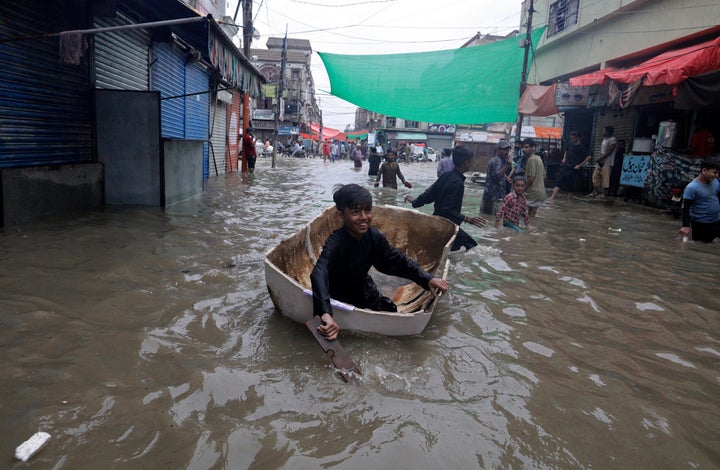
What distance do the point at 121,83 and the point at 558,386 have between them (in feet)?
29.8

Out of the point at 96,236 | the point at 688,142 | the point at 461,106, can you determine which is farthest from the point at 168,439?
the point at 688,142

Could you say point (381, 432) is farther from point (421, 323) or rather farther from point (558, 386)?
point (558, 386)

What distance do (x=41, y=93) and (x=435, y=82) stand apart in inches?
351

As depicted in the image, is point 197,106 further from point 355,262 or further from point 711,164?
point 711,164

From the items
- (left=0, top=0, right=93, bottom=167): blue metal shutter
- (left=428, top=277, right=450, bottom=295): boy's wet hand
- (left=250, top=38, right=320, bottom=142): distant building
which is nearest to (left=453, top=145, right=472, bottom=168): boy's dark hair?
(left=428, top=277, right=450, bottom=295): boy's wet hand

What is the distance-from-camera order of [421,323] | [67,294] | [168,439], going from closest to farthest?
1. [168,439]
2. [421,323]
3. [67,294]

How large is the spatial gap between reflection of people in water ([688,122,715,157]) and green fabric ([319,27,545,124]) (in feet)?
13.6

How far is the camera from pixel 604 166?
45.3 ft

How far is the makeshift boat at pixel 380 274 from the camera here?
316 centimetres

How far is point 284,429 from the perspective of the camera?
7.77ft

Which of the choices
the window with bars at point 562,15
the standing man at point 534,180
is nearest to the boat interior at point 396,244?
the standing man at point 534,180

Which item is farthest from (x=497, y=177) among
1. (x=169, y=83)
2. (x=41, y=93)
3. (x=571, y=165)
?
(x=169, y=83)

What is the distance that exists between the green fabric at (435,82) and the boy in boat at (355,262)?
9606mm

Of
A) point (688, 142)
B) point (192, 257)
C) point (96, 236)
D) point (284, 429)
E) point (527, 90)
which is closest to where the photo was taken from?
point (284, 429)
